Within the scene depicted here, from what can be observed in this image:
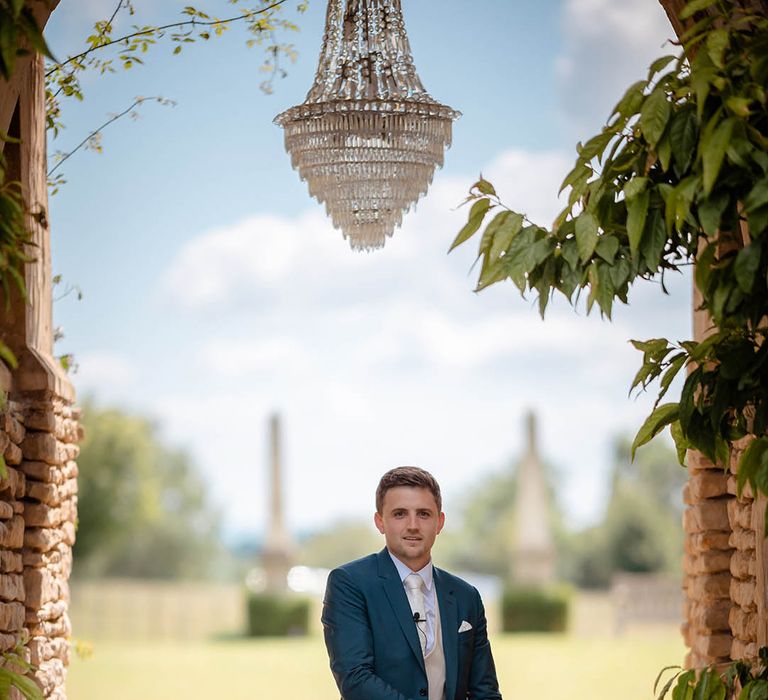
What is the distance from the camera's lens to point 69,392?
376cm

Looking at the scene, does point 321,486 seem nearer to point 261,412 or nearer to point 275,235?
point 261,412

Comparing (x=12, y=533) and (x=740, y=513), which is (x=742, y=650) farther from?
(x=12, y=533)

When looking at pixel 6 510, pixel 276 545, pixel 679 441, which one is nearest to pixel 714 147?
pixel 679 441

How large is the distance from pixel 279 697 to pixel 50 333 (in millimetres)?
7398

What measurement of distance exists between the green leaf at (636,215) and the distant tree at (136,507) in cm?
1558

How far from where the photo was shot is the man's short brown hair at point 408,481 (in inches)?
106

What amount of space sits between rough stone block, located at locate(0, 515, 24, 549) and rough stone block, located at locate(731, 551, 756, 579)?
2.16 m

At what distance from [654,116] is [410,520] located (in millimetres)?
1051

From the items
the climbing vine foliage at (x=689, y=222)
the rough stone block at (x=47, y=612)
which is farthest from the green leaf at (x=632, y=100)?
the rough stone block at (x=47, y=612)

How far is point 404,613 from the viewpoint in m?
2.70

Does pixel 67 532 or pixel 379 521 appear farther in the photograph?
pixel 67 532

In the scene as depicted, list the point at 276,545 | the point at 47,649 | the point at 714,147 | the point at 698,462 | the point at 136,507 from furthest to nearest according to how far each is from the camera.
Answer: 1. the point at 136,507
2. the point at 276,545
3. the point at 698,462
4. the point at 47,649
5. the point at 714,147

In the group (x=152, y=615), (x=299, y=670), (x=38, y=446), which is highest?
(x=38, y=446)

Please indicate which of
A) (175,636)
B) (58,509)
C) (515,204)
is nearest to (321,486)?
(515,204)
